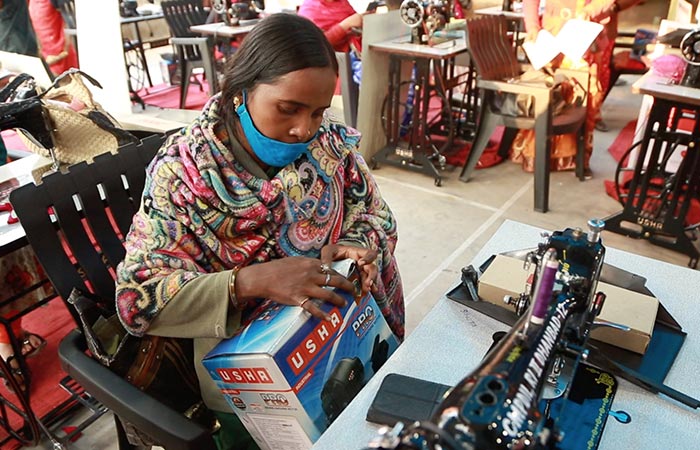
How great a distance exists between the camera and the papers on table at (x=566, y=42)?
336 cm

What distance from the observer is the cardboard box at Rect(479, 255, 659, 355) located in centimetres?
98

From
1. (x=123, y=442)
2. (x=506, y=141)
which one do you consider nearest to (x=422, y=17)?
(x=506, y=141)

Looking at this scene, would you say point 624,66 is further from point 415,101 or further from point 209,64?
point 209,64

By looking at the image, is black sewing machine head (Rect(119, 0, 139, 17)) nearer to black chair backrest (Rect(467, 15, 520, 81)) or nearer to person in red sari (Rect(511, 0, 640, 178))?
black chair backrest (Rect(467, 15, 520, 81))

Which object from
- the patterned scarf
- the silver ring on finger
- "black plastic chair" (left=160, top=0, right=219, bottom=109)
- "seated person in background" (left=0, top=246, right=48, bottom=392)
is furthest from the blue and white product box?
"black plastic chair" (left=160, top=0, right=219, bottom=109)

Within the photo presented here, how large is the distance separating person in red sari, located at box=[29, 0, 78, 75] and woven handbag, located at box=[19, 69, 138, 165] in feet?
11.7

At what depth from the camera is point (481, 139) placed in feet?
12.4

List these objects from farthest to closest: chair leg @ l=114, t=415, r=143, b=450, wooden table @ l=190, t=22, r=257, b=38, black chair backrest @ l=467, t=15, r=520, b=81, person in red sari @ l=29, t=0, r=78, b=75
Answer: person in red sari @ l=29, t=0, r=78, b=75
wooden table @ l=190, t=22, r=257, b=38
black chair backrest @ l=467, t=15, r=520, b=81
chair leg @ l=114, t=415, r=143, b=450

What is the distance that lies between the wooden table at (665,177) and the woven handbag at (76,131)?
8.25 ft

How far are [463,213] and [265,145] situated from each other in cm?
255

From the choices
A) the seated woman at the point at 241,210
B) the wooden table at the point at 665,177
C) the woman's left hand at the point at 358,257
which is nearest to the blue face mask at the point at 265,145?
the seated woman at the point at 241,210

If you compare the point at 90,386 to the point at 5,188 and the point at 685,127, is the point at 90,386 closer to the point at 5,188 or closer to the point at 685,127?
the point at 5,188

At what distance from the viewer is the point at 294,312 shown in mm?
943

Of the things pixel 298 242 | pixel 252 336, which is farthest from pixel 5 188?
pixel 252 336
